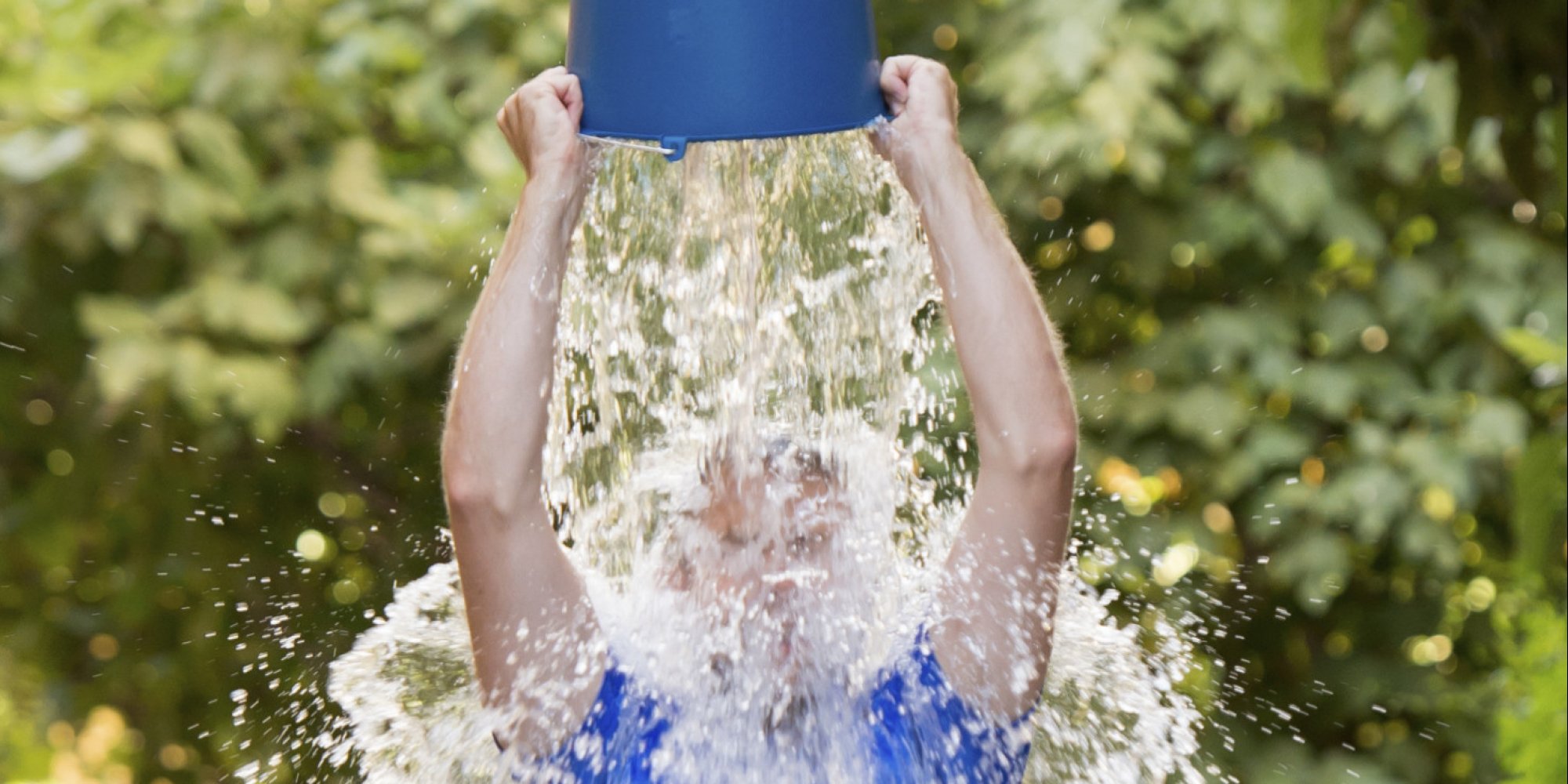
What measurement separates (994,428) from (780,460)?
12.1 inches

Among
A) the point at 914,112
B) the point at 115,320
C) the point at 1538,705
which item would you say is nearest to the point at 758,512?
the point at 914,112

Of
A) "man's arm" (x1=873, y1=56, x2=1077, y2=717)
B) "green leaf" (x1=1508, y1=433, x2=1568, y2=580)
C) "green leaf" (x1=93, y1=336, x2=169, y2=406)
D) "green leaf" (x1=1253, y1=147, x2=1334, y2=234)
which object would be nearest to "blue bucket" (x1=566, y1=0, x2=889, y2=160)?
"man's arm" (x1=873, y1=56, x2=1077, y2=717)

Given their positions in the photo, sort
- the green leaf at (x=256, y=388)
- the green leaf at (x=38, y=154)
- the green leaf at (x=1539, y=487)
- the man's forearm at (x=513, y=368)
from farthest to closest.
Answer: the green leaf at (x=256, y=388)
the green leaf at (x=38, y=154)
the green leaf at (x=1539, y=487)
the man's forearm at (x=513, y=368)

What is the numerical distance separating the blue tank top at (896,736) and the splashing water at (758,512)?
3 centimetres

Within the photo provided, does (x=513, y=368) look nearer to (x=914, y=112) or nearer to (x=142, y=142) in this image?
(x=914, y=112)

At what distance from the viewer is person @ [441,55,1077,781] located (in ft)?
4.65

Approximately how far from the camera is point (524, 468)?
1402 mm

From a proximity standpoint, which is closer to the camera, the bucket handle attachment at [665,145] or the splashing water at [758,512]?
the bucket handle attachment at [665,145]

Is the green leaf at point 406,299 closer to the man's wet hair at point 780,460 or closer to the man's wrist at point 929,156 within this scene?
the man's wet hair at point 780,460

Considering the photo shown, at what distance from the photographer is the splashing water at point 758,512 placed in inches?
63.4

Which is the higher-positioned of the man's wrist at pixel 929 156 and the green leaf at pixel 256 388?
the man's wrist at pixel 929 156

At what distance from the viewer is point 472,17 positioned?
10.00 ft

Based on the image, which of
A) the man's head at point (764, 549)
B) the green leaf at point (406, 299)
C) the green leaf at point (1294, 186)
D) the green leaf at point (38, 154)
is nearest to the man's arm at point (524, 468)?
the man's head at point (764, 549)

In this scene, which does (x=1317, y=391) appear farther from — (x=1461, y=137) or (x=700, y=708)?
(x=700, y=708)
